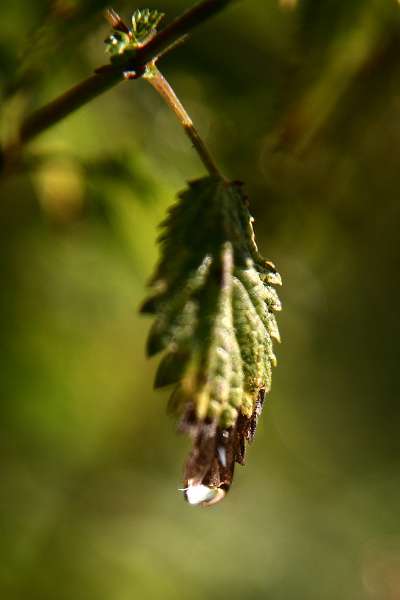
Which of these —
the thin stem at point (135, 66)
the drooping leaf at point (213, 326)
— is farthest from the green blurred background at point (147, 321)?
the drooping leaf at point (213, 326)

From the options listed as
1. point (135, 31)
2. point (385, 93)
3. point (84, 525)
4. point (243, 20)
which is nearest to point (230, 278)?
point (135, 31)

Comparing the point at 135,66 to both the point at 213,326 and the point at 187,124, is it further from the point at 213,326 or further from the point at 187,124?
the point at 213,326

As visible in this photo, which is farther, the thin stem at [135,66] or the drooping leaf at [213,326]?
the thin stem at [135,66]

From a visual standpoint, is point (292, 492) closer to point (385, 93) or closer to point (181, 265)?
point (385, 93)

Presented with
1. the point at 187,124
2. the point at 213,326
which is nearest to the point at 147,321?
the point at 187,124

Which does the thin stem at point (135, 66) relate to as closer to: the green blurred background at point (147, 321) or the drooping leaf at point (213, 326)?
the green blurred background at point (147, 321)

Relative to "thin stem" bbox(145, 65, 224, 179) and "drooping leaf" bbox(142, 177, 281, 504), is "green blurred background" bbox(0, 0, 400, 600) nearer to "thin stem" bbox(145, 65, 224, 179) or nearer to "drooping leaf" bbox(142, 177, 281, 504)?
"thin stem" bbox(145, 65, 224, 179)
